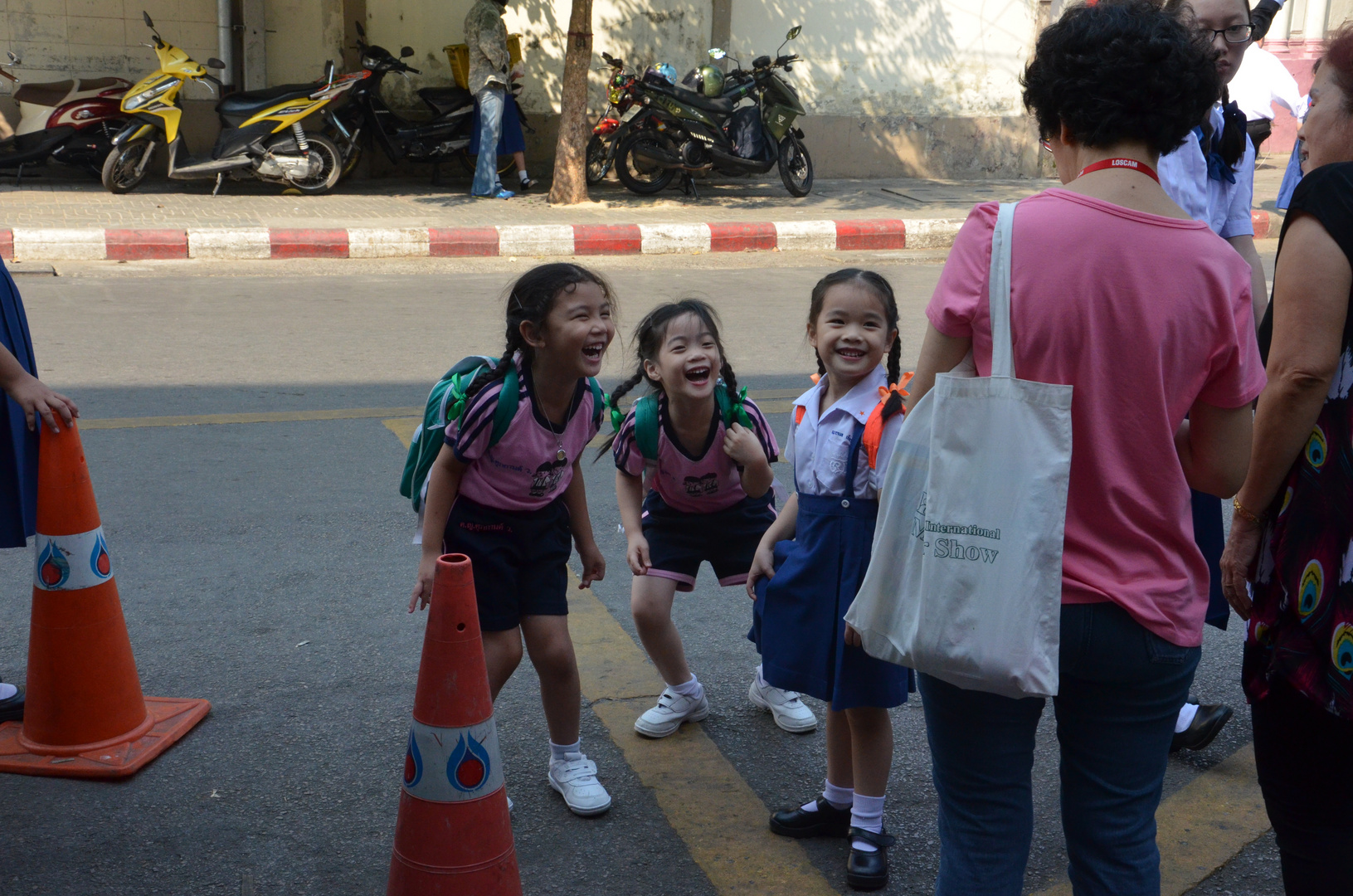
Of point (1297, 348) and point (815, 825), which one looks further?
point (815, 825)

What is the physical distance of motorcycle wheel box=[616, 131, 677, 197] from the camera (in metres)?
12.4

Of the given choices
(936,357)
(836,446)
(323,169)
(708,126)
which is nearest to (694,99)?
(708,126)

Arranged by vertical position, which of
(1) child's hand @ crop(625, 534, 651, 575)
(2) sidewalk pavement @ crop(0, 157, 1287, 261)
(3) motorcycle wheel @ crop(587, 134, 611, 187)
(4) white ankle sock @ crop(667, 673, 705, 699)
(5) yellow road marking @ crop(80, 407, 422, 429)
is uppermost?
(3) motorcycle wheel @ crop(587, 134, 611, 187)

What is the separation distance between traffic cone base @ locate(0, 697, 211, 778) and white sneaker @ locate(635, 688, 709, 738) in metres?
1.09

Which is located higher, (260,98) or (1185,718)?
Result: (260,98)

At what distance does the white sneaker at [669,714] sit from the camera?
122 inches

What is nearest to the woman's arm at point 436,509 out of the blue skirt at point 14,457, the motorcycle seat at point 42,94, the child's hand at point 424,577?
the child's hand at point 424,577

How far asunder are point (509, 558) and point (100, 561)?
1008mm

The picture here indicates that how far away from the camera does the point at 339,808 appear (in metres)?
2.73

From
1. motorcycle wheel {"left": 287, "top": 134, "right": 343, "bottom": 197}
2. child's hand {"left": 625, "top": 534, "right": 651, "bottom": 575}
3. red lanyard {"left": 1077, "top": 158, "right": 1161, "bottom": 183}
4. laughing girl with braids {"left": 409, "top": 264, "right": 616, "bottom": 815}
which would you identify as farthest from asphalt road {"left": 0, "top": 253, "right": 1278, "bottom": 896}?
motorcycle wheel {"left": 287, "top": 134, "right": 343, "bottom": 197}

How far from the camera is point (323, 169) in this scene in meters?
12.0

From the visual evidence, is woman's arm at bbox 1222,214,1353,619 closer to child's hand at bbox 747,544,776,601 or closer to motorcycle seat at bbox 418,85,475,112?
child's hand at bbox 747,544,776,601

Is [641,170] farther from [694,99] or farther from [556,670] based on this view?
[556,670]

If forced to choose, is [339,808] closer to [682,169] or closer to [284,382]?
[284,382]
